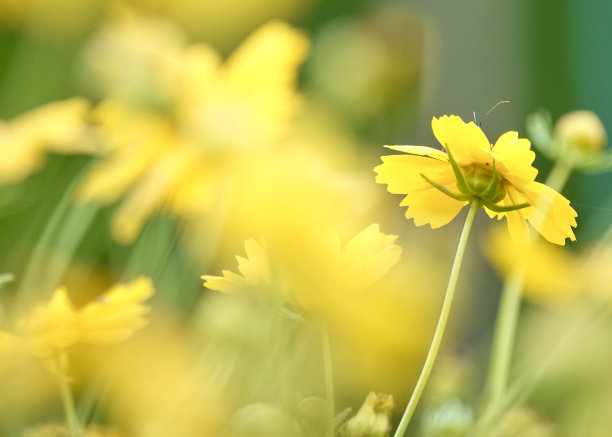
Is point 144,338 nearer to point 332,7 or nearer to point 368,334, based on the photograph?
point 368,334

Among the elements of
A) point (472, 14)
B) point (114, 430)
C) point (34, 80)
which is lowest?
point (114, 430)

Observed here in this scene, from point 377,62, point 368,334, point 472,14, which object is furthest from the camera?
point 472,14

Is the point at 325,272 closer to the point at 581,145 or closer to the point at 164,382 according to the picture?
the point at 164,382

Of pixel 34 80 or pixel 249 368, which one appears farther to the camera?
pixel 34 80

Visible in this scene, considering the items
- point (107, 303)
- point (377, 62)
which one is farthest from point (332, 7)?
point (107, 303)

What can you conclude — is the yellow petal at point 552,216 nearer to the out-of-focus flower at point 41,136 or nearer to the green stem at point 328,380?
the green stem at point 328,380

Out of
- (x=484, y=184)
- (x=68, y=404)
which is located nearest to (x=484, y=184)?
(x=484, y=184)

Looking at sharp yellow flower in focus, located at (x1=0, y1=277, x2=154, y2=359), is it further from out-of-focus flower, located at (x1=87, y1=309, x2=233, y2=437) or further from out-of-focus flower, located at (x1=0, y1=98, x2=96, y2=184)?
out-of-focus flower, located at (x1=0, y1=98, x2=96, y2=184)
